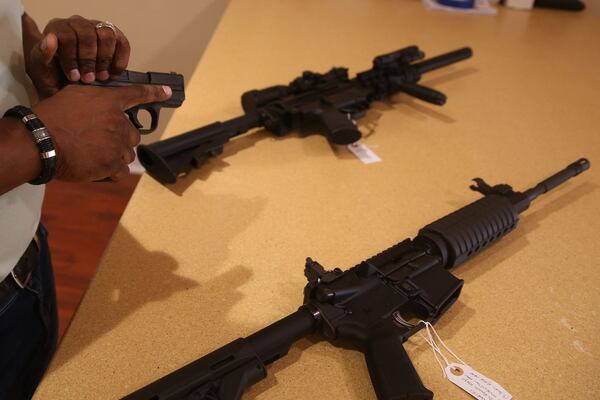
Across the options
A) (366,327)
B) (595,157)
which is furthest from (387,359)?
(595,157)

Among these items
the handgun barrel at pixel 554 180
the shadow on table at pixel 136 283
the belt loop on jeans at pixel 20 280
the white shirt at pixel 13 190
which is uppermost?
the white shirt at pixel 13 190

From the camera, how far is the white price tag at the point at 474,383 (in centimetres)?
65

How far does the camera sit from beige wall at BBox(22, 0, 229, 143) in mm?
1897

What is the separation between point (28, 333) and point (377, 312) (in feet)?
1.88

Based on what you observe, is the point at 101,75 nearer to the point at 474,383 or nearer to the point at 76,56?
the point at 76,56

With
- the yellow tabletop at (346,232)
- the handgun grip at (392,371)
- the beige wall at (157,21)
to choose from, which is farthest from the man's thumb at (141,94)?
the beige wall at (157,21)

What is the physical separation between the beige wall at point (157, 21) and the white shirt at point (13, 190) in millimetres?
1348

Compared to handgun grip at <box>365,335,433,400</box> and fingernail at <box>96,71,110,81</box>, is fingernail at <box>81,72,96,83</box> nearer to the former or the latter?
fingernail at <box>96,71,110,81</box>

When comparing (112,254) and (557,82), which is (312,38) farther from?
(112,254)

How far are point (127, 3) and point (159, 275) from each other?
1512mm

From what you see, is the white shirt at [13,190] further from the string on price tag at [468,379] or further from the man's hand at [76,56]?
the string on price tag at [468,379]

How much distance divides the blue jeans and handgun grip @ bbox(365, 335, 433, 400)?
54 cm

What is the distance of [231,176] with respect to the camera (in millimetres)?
1033

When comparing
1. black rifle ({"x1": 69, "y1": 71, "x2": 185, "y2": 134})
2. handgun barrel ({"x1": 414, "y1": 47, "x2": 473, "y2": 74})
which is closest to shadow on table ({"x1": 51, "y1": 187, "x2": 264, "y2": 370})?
black rifle ({"x1": 69, "y1": 71, "x2": 185, "y2": 134})
